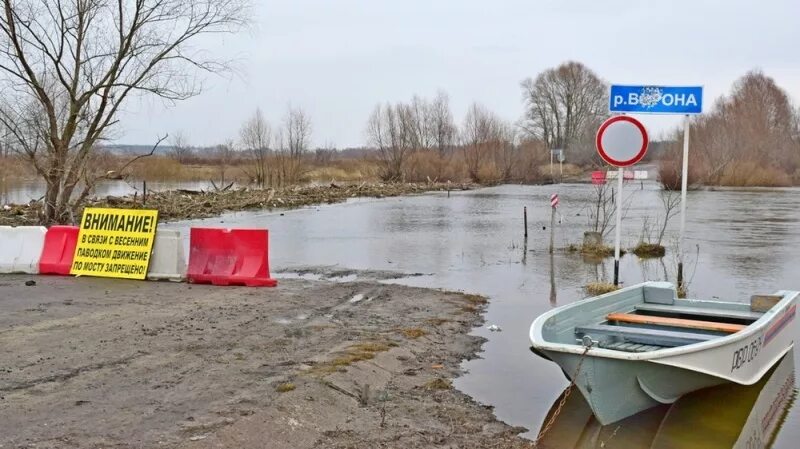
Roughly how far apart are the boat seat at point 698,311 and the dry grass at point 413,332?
98.7 inches

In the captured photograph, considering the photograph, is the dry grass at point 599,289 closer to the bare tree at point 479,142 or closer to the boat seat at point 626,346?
the boat seat at point 626,346

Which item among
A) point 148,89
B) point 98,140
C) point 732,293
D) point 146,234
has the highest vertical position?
point 148,89

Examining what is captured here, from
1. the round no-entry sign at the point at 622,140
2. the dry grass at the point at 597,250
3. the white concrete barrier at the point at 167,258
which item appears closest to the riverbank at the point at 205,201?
the white concrete barrier at the point at 167,258

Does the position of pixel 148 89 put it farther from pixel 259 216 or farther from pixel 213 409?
pixel 213 409

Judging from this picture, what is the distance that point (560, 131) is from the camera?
3935 inches

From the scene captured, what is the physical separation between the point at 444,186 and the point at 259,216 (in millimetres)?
37452

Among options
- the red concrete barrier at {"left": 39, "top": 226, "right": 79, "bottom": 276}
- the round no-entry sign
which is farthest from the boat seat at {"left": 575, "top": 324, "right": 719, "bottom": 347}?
the red concrete barrier at {"left": 39, "top": 226, "right": 79, "bottom": 276}

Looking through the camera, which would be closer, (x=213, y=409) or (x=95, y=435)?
(x=95, y=435)

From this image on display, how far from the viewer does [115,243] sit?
40.7 feet

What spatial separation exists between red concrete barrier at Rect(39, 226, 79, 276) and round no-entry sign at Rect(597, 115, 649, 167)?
9.02 m

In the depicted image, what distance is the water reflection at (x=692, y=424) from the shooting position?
5.67 m

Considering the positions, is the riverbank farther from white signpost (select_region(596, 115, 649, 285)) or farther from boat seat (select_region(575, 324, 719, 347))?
boat seat (select_region(575, 324, 719, 347))

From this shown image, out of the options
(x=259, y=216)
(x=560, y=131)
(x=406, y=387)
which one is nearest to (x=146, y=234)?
(x=406, y=387)

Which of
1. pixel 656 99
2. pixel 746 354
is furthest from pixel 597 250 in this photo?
pixel 746 354
